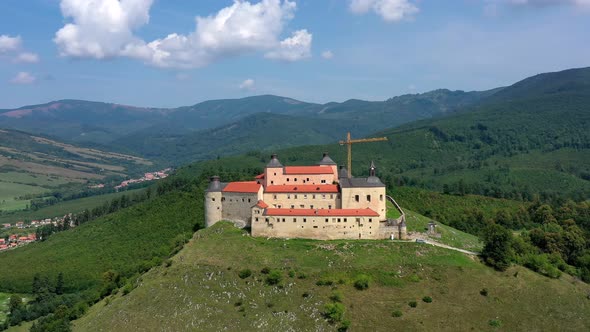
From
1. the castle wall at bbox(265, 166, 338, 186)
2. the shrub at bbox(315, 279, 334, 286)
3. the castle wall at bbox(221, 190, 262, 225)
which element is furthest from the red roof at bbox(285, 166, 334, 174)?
the shrub at bbox(315, 279, 334, 286)

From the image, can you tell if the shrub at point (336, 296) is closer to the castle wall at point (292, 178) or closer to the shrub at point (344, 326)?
the shrub at point (344, 326)

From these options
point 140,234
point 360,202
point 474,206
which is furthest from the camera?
point 474,206

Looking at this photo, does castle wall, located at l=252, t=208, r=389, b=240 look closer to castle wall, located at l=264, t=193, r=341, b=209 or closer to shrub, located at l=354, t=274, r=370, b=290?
castle wall, located at l=264, t=193, r=341, b=209

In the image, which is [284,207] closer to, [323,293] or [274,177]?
[274,177]

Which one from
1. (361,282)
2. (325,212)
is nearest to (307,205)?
(325,212)

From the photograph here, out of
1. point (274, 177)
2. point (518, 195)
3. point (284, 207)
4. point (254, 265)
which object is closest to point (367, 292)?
point (254, 265)

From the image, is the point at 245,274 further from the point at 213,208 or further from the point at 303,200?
the point at 213,208

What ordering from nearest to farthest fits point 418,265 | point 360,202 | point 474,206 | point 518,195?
point 418,265
point 360,202
point 474,206
point 518,195
